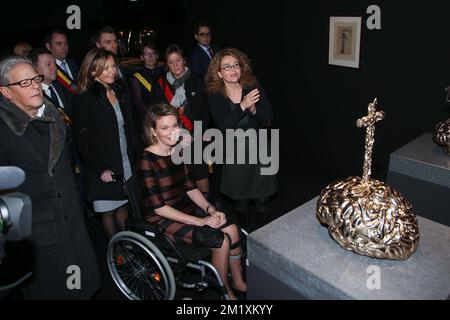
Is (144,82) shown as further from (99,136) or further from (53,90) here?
(99,136)

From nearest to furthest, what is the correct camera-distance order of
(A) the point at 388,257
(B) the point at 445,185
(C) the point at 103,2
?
(A) the point at 388,257
(B) the point at 445,185
(C) the point at 103,2

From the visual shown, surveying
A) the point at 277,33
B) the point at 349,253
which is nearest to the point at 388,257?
the point at 349,253

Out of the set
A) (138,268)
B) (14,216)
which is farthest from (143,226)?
(14,216)

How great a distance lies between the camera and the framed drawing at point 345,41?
4211mm

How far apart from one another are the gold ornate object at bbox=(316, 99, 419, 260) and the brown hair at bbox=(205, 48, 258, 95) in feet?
4.82

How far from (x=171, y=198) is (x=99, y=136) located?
0.75 metres

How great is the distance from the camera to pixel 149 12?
7.27m

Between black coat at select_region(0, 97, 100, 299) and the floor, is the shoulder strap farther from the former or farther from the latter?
black coat at select_region(0, 97, 100, 299)

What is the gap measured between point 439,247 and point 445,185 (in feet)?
3.08

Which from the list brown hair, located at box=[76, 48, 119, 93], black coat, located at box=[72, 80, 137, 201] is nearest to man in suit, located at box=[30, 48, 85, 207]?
black coat, located at box=[72, 80, 137, 201]

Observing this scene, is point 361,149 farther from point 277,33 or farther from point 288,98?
point 277,33

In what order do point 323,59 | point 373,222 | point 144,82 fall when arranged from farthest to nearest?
point 323,59, point 144,82, point 373,222

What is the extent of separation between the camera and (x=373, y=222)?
1.77 metres

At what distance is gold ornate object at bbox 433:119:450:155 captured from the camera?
9.50ft
